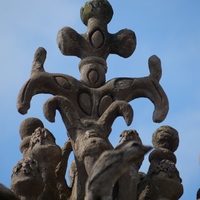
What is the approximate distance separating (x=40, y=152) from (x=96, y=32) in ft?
6.74

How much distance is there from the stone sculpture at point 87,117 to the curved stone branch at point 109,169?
2027 mm

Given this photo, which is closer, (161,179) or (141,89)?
(161,179)

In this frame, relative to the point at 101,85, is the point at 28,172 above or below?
below

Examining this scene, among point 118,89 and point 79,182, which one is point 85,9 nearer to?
point 118,89

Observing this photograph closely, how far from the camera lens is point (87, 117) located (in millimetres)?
13523

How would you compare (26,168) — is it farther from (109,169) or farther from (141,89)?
(109,169)

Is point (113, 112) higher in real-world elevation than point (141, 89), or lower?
lower

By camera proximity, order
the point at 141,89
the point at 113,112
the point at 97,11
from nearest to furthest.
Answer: the point at 113,112 → the point at 141,89 → the point at 97,11

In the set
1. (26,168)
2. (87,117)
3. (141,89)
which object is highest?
(141,89)

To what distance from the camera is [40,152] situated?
42.4ft

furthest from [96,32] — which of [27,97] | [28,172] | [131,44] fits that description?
[28,172]

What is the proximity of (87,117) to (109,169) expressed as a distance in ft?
11.7

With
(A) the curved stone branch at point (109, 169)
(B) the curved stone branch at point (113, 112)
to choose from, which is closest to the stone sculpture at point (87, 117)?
(B) the curved stone branch at point (113, 112)

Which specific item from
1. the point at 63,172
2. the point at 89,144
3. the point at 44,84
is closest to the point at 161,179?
the point at 89,144
